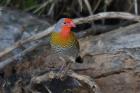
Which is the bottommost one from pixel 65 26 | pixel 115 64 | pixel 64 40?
pixel 115 64

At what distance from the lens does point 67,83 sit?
430cm

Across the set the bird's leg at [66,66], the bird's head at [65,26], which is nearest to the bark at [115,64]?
the bird's leg at [66,66]

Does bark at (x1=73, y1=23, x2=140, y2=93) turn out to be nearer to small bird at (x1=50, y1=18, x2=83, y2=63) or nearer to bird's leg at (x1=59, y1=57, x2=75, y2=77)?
bird's leg at (x1=59, y1=57, x2=75, y2=77)

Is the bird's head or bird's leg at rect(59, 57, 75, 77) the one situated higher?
the bird's head

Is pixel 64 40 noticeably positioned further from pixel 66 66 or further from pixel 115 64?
pixel 115 64

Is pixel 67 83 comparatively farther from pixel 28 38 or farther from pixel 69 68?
pixel 28 38

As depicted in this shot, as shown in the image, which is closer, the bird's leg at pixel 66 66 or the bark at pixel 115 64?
the bird's leg at pixel 66 66

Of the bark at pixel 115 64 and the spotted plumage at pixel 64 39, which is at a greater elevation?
the spotted plumage at pixel 64 39

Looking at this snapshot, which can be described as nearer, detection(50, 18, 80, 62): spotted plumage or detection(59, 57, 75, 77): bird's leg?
detection(59, 57, 75, 77): bird's leg

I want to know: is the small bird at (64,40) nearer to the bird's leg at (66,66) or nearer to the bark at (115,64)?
the bird's leg at (66,66)

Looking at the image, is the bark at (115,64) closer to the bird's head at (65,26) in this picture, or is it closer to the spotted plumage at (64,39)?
the spotted plumage at (64,39)

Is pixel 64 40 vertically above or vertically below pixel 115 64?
above

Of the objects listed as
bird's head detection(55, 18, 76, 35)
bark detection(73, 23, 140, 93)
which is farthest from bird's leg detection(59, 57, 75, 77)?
bird's head detection(55, 18, 76, 35)

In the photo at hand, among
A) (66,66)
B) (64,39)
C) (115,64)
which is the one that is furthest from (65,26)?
(115,64)
